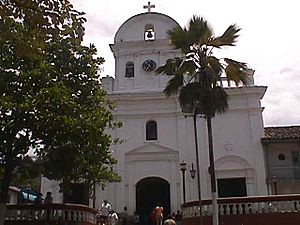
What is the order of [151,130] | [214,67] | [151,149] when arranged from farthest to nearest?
[151,130] → [151,149] → [214,67]

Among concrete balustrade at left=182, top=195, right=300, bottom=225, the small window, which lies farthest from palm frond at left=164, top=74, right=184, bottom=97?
the small window

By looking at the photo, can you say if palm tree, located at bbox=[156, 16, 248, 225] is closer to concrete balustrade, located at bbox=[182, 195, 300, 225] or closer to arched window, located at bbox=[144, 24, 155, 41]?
concrete balustrade, located at bbox=[182, 195, 300, 225]

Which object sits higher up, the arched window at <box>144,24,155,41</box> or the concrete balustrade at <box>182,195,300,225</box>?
the arched window at <box>144,24,155,41</box>

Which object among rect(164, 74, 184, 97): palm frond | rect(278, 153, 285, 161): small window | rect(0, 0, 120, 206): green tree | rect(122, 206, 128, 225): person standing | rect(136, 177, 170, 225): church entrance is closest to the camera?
rect(0, 0, 120, 206): green tree

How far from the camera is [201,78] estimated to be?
18.0 metres

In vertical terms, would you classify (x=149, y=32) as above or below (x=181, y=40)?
above

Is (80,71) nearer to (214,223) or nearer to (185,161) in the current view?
(214,223)

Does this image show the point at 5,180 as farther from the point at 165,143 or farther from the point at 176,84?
the point at 165,143

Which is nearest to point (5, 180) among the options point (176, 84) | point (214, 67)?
point (176, 84)

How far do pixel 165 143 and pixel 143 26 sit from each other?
29.3 ft

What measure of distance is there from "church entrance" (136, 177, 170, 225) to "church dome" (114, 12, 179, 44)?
10311 millimetres

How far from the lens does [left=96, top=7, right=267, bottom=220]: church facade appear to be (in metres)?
29.2

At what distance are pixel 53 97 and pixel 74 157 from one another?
242 cm

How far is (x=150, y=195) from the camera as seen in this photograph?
30.4 metres
